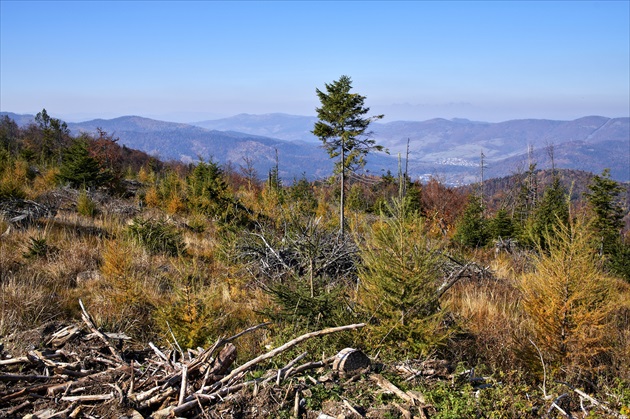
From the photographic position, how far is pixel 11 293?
4.42m

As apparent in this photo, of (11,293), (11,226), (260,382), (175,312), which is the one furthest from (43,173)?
(260,382)

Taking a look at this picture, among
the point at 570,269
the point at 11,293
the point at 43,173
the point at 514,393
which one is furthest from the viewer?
the point at 43,173

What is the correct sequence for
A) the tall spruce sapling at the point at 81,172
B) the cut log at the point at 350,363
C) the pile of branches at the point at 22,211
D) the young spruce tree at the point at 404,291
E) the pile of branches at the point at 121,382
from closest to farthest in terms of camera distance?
1. the pile of branches at the point at 121,382
2. the cut log at the point at 350,363
3. the young spruce tree at the point at 404,291
4. the pile of branches at the point at 22,211
5. the tall spruce sapling at the point at 81,172

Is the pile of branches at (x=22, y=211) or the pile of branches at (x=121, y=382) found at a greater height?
the pile of branches at (x=22, y=211)

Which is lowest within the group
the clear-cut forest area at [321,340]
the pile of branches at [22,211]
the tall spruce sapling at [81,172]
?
the clear-cut forest area at [321,340]

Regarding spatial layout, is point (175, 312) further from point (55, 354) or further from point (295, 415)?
point (295, 415)

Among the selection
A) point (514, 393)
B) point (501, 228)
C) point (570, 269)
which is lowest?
point (501, 228)

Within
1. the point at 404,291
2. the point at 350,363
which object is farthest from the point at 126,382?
the point at 404,291

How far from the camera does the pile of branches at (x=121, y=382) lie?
242cm

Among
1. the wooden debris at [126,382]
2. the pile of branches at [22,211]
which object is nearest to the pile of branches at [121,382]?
the wooden debris at [126,382]

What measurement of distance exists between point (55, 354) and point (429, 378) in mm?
2669

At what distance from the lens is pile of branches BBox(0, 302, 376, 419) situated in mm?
2422

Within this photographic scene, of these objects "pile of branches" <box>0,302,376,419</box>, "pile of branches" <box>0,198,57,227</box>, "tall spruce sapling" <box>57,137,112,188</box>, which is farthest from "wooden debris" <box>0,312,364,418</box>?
"tall spruce sapling" <box>57,137,112,188</box>

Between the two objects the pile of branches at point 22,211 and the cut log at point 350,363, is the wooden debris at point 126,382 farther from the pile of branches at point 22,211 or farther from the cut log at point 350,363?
the pile of branches at point 22,211
